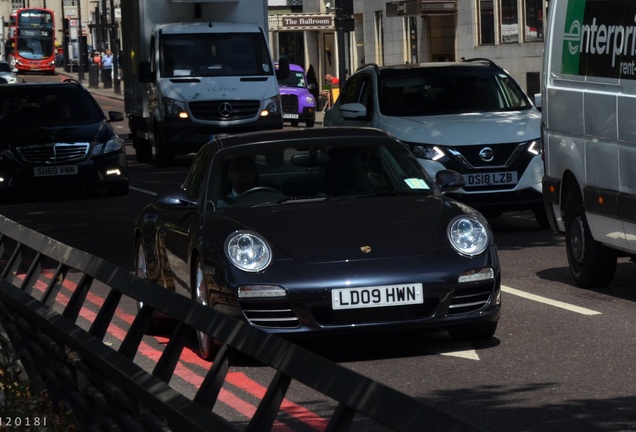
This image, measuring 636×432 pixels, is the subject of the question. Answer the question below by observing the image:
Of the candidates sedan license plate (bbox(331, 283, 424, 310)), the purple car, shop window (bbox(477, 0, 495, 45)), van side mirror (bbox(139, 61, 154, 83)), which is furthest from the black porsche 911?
shop window (bbox(477, 0, 495, 45))

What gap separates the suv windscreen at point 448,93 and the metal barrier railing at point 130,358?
886cm

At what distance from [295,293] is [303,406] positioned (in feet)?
8.39

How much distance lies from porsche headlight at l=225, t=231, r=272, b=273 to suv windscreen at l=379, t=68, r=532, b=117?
8229 mm

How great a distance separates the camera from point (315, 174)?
32.4 feet

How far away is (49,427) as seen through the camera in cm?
633

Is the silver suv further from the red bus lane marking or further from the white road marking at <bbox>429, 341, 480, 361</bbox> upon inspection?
the red bus lane marking

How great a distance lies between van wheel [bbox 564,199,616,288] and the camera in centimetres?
1137

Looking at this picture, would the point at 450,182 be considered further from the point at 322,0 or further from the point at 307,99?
the point at 322,0

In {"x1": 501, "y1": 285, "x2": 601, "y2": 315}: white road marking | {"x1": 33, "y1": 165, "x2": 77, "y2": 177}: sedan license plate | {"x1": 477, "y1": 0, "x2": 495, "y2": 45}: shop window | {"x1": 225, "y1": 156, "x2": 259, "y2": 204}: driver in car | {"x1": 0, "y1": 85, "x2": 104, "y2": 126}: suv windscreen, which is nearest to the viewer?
{"x1": 225, "y1": 156, "x2": 259, "y2": 204}: driver in car

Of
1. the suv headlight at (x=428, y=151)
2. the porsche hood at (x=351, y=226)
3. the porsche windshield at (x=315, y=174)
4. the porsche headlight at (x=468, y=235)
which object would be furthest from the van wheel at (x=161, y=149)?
the porsche headlight at (x=468, y=235)

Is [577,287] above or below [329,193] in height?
below

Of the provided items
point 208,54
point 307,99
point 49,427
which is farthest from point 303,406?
point 307,99

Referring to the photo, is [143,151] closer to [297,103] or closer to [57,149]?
[57,149]

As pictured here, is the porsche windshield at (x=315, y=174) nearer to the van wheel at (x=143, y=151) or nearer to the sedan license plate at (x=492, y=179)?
the sedan license plate at (x=492, y=179)
